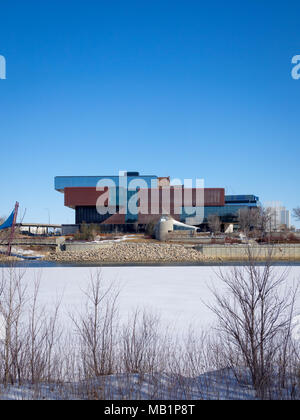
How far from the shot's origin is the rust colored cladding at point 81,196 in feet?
292

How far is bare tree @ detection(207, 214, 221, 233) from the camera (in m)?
77.5

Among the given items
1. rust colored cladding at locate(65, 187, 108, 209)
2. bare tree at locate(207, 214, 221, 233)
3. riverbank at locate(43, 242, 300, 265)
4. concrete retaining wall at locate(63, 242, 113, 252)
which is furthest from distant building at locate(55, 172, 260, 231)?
riverbank at locate(43, 242, 300, 265)

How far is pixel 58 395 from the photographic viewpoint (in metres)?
5.94

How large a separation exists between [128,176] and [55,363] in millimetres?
89352

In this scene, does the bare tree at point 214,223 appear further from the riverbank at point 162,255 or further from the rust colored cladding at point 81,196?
the riverbank at point 162,255

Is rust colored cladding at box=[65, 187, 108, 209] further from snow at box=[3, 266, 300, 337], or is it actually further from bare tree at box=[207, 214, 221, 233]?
snow at box=[3, 266, 300, 337]

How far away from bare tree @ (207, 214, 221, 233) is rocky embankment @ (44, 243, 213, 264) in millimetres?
25967

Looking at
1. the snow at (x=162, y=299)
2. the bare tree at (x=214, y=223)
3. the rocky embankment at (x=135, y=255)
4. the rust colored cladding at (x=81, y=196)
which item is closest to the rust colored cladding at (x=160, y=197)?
the rust colored cladding at (x=81, y=196)

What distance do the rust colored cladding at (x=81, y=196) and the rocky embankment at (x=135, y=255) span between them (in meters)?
37.7

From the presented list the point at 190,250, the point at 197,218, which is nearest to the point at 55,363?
the point at 190,250

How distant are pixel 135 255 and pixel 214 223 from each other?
33948 mm

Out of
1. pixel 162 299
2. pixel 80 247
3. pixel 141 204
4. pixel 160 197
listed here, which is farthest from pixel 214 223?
pixel 162 299

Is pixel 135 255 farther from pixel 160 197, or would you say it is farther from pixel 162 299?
pixel 160 197
